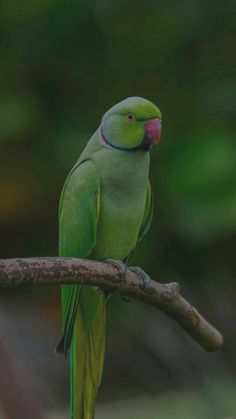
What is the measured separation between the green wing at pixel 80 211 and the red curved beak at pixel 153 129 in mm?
154

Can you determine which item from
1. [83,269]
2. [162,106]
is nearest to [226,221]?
[162,106]

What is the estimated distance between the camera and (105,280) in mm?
958

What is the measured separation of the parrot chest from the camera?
45.3 inches

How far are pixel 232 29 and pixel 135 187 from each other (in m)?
1.39

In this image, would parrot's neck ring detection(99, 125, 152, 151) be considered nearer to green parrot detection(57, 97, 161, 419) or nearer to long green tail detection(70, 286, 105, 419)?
green parrot detection(57, 97, 161, 419)

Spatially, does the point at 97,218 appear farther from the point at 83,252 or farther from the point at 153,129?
the point at 153,129

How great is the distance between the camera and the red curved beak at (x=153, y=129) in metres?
1.02

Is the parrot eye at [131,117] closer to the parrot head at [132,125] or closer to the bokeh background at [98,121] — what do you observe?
the parrot head at [132,125]

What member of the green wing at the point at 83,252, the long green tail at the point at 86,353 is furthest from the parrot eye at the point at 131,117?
the long green tail at the point at 86,353

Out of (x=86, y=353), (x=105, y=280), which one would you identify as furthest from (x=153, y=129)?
(x=86, y=353)

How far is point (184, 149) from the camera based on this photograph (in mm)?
2297

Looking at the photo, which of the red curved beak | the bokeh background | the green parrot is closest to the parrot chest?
the green parrot

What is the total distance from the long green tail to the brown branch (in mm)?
98

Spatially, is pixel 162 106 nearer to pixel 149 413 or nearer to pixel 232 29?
pixel 232 29
